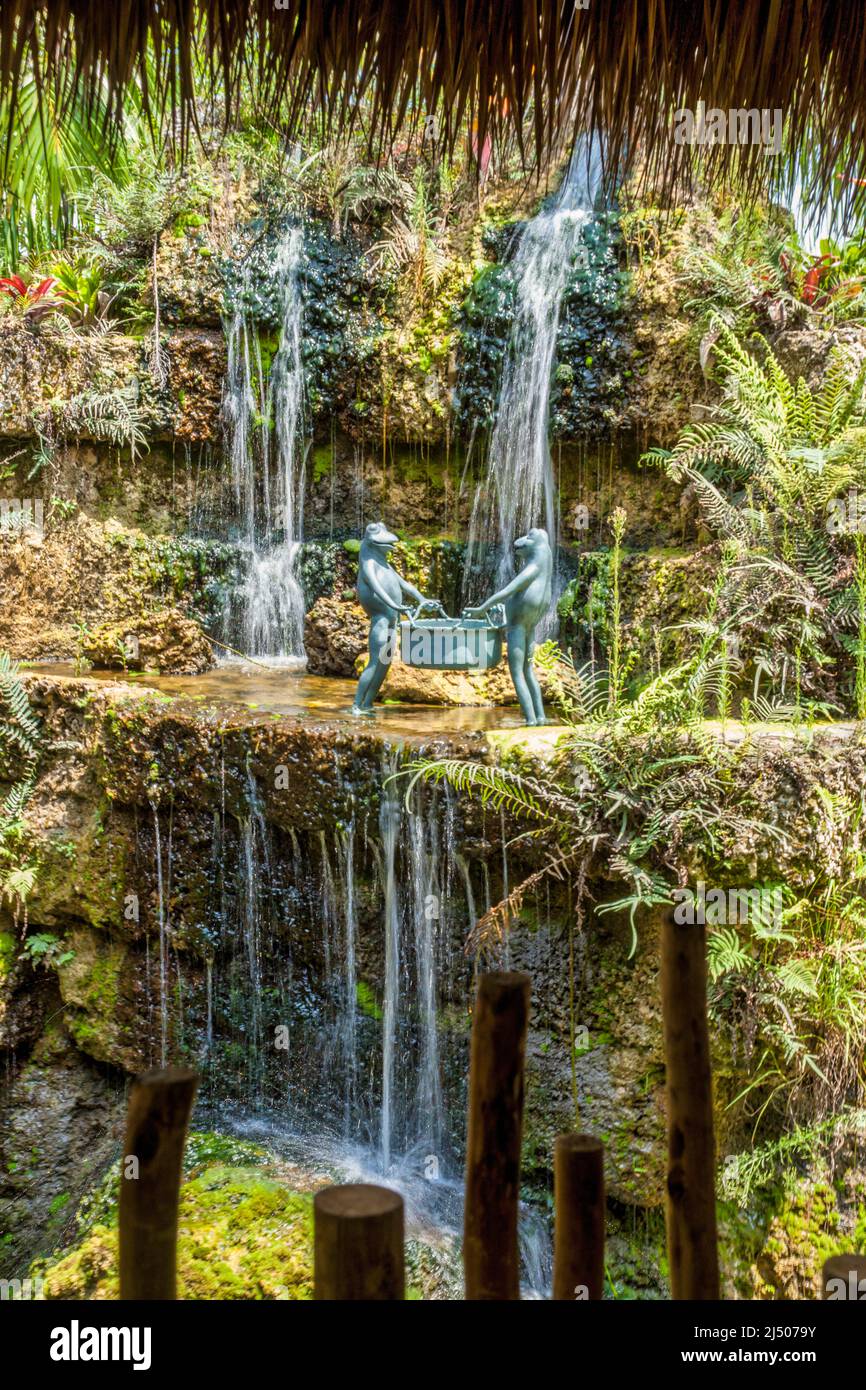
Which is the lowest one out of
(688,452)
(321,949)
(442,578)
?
(321,949)

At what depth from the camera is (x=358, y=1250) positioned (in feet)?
4.64

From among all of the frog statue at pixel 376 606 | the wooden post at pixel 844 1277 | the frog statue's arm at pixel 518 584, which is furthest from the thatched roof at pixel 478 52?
the frog statue at pixel 376 606

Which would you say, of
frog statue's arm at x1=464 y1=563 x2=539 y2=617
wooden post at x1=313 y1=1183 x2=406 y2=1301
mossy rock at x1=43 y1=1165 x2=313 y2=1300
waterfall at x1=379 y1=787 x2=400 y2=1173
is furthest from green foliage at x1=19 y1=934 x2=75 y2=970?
wooden post at x1=313 y1=1183 x2=406 y2=1301

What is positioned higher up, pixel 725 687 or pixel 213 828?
pixel 725 687

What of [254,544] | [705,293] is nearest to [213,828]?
[254,544]

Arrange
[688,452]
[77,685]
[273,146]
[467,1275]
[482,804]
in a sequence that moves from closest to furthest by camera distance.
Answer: [467,1275] < [482,804] < [77,685] < [688,452] < [273,146]

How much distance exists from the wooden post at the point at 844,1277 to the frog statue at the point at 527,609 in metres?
3.63

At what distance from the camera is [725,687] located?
466cm

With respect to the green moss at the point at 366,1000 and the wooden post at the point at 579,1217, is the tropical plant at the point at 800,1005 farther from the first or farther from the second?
the wooden post at the point at 579,1217

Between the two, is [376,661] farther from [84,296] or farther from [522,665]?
[84,296]

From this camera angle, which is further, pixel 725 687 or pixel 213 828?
pixel 213 828

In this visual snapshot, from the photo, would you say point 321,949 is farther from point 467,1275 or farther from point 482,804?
point 467,1275

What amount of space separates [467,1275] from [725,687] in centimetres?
337

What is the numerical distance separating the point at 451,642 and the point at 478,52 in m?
3.22
